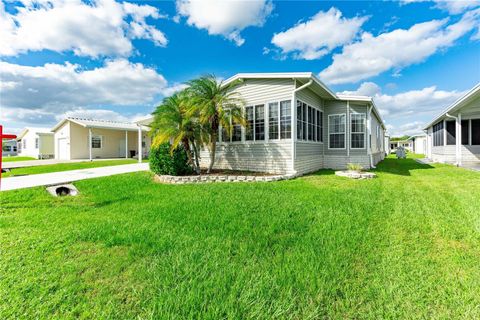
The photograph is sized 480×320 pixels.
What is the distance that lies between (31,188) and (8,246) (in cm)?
459

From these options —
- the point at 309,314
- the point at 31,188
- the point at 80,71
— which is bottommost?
the point at 309,314

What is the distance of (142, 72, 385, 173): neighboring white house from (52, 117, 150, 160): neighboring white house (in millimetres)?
12324

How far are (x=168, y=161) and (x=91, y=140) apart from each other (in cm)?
1533

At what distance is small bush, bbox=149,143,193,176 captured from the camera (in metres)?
8.59

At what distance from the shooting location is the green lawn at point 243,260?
1888 millimetres

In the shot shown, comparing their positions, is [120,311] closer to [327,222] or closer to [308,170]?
[327,222]

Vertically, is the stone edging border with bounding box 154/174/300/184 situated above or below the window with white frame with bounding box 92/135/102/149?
below

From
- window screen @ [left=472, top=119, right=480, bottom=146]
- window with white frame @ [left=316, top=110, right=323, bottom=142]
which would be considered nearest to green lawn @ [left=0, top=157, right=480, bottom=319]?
window with white frame @ [left=316, top=110, right=323, bottom=142]

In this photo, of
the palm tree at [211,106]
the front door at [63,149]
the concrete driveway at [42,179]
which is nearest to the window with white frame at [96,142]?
the front door at [63,149]

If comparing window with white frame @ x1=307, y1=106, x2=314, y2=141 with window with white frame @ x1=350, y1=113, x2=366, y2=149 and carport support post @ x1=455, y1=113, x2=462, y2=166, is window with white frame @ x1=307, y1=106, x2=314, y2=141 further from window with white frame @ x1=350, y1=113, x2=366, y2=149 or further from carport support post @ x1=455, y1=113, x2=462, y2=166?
carport support post @ x1=455, y1=113, x2=462, y2=166

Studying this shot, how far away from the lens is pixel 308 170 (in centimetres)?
1011

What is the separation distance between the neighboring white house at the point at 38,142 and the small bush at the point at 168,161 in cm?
2332

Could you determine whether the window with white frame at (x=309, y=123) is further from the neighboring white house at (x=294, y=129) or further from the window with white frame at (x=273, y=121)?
the window with white frame at (x=273, y=121)

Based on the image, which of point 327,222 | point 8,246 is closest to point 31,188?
point 8,246
